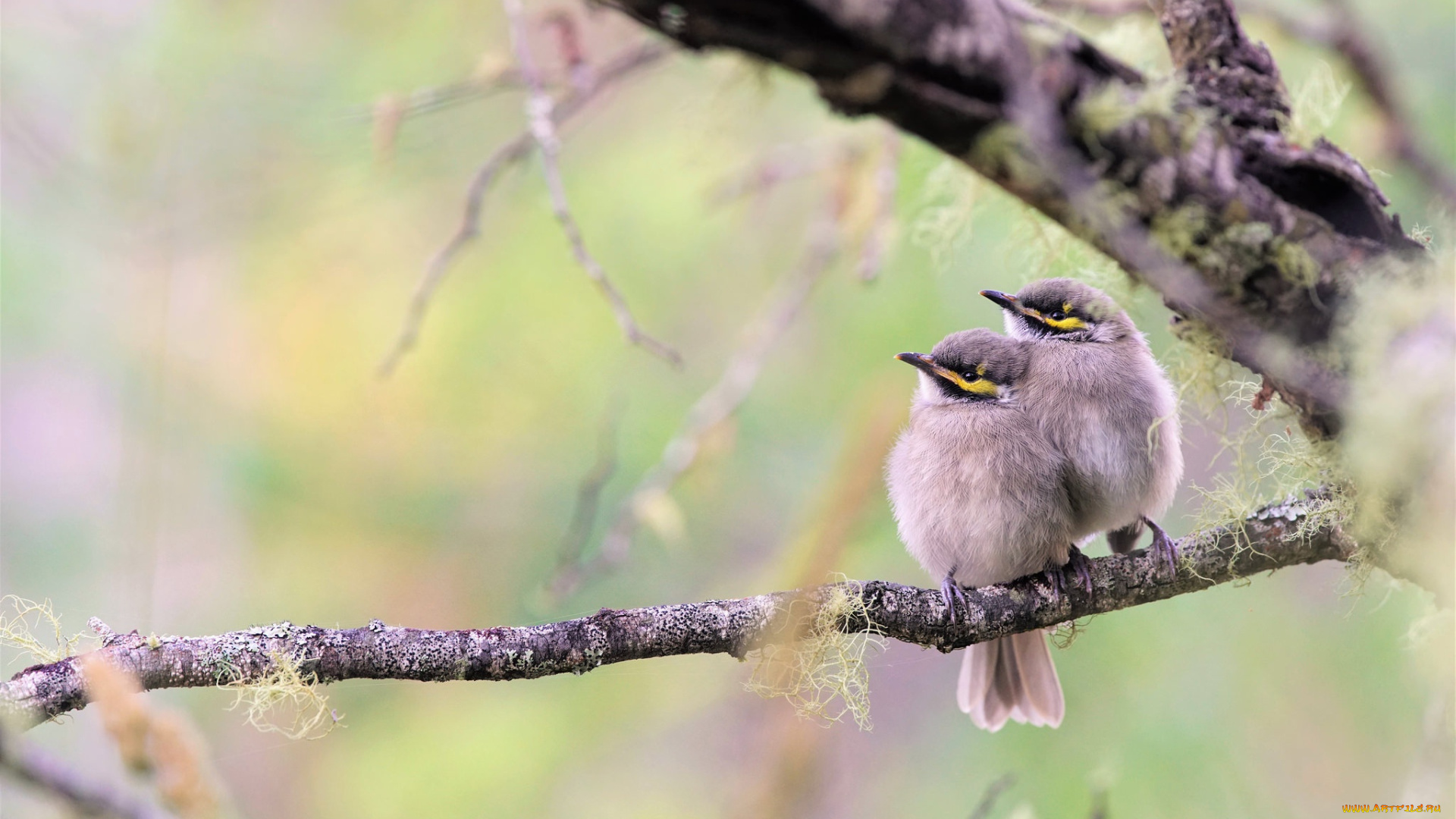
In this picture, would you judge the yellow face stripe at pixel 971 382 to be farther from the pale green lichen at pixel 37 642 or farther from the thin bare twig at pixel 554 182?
the pale green lichen at pixel 37 642

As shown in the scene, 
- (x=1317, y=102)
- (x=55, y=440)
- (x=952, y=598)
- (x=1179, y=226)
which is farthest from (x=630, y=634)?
(x=55, y=440)

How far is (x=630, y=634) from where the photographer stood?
6.89 feet

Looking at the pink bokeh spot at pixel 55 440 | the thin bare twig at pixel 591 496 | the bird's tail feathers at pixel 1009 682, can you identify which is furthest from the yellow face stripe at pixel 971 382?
the pink bokeh spot at pixel 55 440

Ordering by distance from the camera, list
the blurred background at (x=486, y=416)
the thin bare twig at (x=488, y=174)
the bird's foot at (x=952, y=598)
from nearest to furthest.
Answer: the bird's foot at (x=952, y=598) < the thin bare twig at (x=488, y=174) < the blurred background at (x=486, y=416)

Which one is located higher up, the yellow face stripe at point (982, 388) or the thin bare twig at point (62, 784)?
the thin bare twig at point (62, 784)

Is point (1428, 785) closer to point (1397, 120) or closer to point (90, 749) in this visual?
point (1397, 120)

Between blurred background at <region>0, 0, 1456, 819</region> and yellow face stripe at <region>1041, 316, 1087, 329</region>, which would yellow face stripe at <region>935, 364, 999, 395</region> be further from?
blurred background at <region>0, 0, 1456, 819</region>

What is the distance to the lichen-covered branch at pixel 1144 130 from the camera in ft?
4.30

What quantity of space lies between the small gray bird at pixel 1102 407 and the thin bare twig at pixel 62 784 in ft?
8.31

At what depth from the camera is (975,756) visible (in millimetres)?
5180

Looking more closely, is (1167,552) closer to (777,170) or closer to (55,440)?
(777,170)

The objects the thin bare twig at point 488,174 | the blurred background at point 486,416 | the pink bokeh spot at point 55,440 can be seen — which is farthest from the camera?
the pink bokeh spot at point 55,440

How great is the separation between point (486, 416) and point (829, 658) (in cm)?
377

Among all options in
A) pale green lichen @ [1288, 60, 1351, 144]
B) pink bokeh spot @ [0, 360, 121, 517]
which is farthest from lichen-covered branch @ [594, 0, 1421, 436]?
pink bokeh spot @ [0, 360, 121, 517]
